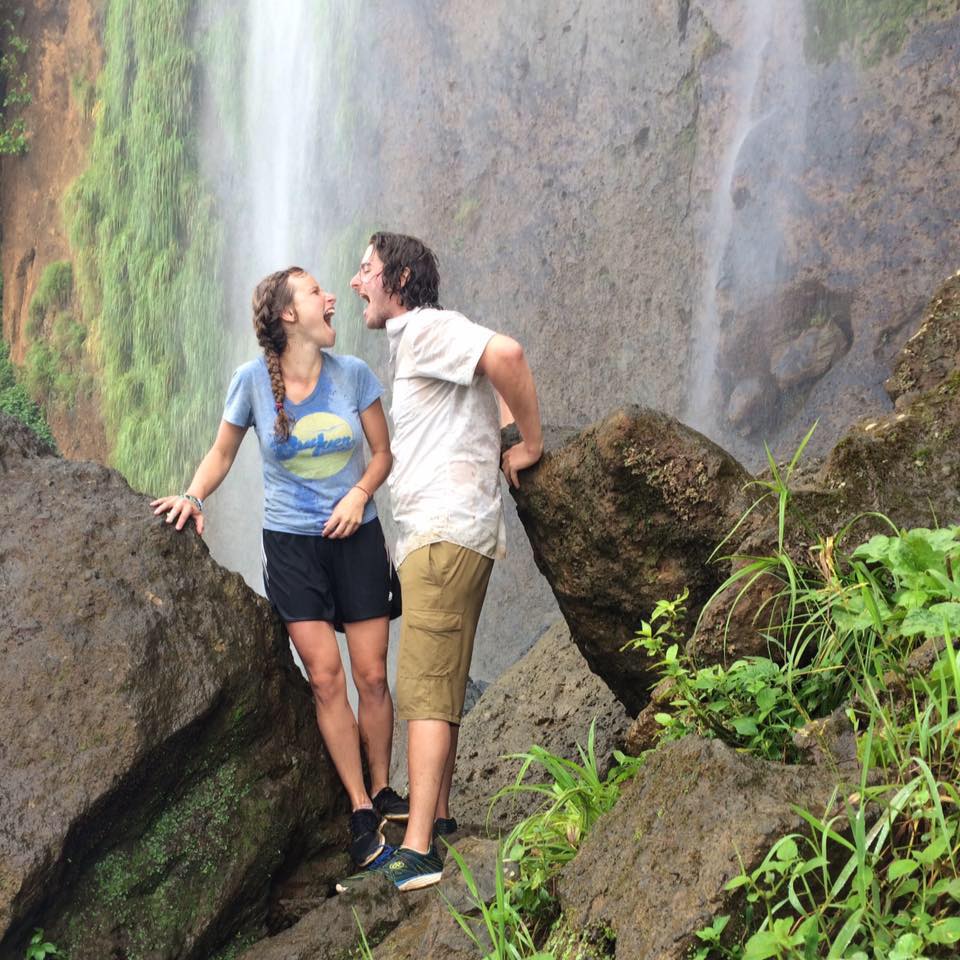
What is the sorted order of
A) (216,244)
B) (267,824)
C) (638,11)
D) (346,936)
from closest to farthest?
(346,936), (267,824), (638,11), (216,244)

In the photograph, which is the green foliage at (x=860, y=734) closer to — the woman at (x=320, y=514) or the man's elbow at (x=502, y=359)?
the man's elbow at (x=502, y=359)

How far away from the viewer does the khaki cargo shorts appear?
3652mm

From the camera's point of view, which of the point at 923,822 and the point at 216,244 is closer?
the point at 923,822

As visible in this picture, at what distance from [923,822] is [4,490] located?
2863 millimetres

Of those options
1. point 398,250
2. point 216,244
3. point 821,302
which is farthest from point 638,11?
point 398,250

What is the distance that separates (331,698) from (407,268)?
134cm

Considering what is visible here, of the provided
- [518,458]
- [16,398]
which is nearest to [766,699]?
[518,458]

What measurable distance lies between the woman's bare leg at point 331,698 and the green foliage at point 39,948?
98 cm

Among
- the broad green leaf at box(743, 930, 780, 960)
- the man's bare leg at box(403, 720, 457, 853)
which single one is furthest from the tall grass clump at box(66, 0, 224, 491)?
the broad green leaf at box(743, 930, 780, 960)

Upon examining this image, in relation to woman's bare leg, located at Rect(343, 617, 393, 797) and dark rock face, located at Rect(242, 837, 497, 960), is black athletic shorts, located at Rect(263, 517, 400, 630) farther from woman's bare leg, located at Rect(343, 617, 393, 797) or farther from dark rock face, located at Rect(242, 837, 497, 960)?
dark rock face, located at Rect(242, 837, 497, 960)

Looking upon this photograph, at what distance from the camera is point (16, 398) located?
15641mm

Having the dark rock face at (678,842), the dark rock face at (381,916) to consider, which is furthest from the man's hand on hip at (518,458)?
the dark rock face at (678,842)

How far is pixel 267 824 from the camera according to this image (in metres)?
3.73

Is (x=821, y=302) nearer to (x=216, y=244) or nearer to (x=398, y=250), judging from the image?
(x=398, y=250)
